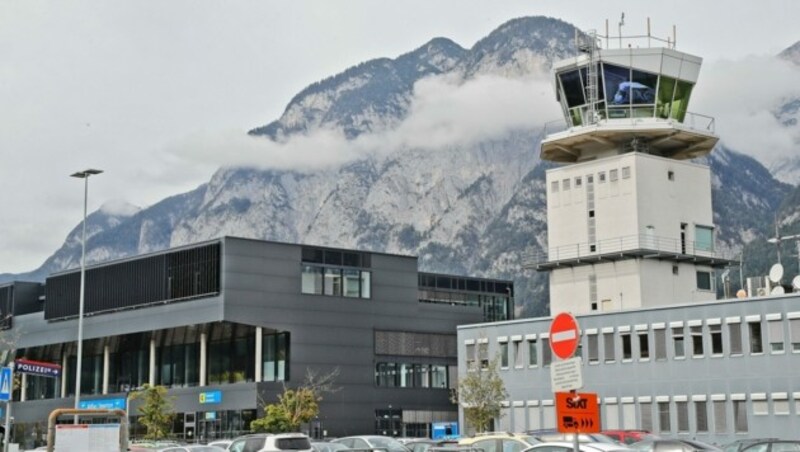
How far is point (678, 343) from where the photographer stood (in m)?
65.6

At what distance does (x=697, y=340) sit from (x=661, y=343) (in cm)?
240

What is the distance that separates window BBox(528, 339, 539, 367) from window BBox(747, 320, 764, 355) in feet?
51.4

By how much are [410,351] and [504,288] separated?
2586 cm

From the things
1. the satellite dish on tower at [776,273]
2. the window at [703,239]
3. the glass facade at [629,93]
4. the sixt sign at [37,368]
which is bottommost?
the sixt sign at [37,368]

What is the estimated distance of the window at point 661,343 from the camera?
217 feet

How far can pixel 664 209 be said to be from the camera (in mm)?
79000

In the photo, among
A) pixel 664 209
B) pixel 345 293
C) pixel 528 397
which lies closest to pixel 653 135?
pixel 664 209

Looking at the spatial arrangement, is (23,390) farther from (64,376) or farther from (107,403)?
(107,403)

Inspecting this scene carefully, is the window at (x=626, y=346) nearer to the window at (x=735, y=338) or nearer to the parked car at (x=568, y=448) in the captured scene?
the window at (x=735, y=338)

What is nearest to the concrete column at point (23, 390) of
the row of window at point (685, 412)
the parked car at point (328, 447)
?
the row of window at point (685, 412)

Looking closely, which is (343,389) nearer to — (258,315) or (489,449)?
(258,315)

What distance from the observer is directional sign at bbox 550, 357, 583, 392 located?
1548cm

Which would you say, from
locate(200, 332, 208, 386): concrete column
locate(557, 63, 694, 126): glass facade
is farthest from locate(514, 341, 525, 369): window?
locate(200, 332, 208, 386): concrete column

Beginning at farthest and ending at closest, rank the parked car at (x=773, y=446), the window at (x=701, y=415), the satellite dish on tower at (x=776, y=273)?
the satellite dish on tower at (x=776, y=273), the window at (x=701, y=415), the parked car at (x=773, y=446)
